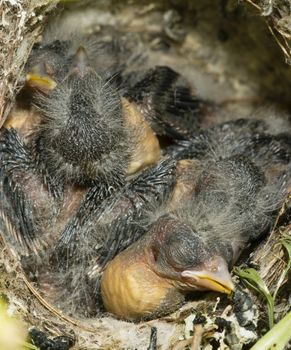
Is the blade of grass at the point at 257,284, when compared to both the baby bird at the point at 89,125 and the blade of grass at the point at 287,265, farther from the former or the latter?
the baby bird at the point at 89,125

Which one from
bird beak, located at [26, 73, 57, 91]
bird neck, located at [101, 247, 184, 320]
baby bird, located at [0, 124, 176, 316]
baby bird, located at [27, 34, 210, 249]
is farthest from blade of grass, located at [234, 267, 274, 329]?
bird beak, located at [26, 73, 57, 91]

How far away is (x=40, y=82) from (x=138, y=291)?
84cm

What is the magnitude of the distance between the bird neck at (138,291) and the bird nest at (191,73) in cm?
5

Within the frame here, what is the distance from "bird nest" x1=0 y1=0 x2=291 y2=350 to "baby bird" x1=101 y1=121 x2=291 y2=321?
75mm

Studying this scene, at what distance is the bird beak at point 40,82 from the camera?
233cm

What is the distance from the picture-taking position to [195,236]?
2.07 m

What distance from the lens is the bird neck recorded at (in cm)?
211

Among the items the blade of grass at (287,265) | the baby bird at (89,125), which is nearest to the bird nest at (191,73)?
the blade of grass at (287,265)

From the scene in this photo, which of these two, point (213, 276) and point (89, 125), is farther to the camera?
point (89, 125)

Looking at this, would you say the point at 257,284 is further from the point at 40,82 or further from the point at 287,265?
the point at 40,82

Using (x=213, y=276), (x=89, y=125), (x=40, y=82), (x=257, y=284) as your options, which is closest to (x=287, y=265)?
(x=257, y=284)

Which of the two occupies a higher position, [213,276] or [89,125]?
[89,125]

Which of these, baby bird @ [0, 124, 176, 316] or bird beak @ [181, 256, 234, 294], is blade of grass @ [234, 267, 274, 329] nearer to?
bird beak @ [181, 256, 234, 294]

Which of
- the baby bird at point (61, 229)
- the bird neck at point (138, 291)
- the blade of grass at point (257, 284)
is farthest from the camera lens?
the baby bird at point (61, 229)
